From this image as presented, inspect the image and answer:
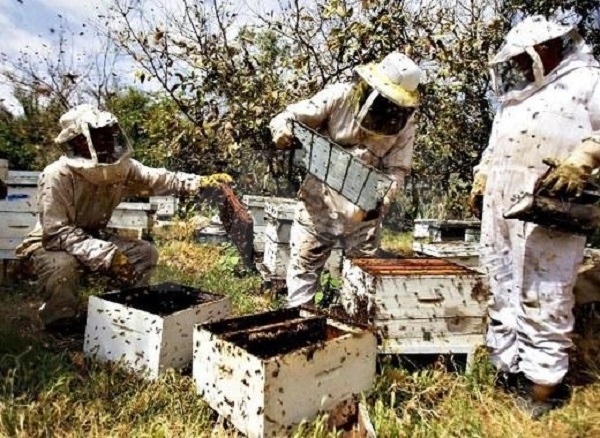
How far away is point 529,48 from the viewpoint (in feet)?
7.11

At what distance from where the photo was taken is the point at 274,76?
6.04 meters

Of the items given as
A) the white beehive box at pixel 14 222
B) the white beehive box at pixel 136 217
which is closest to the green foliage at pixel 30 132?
the white beehive box at pixel 136 217

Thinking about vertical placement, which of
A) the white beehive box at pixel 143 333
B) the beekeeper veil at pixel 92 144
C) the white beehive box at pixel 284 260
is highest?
the beekeeper veil at pixel 92 144

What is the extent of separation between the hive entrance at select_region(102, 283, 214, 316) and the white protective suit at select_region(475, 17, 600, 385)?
5.08 feet

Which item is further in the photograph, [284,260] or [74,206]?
[284,260]

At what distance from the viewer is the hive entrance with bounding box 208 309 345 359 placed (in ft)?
6.92

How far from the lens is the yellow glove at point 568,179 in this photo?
6.41 ft

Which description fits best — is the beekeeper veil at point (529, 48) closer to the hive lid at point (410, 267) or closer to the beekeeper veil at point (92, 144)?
the hive lid at point (410, 267)

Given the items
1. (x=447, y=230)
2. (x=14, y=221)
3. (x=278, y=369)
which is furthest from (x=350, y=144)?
(x=14, y=221)

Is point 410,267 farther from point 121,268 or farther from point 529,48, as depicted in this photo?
point 121,268

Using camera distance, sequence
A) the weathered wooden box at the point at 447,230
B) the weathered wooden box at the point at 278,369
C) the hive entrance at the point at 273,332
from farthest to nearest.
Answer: the weathered wooden box at the point at 447,230
the hive entrance at the point at 273,332
the weathered wooden box at the point at 278,369

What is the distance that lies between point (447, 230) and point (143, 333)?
2886mm

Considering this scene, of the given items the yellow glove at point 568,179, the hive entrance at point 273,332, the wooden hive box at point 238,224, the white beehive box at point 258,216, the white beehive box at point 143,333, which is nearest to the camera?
the yellow glove at point 568,179

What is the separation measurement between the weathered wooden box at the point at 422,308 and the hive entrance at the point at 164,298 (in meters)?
0.89
